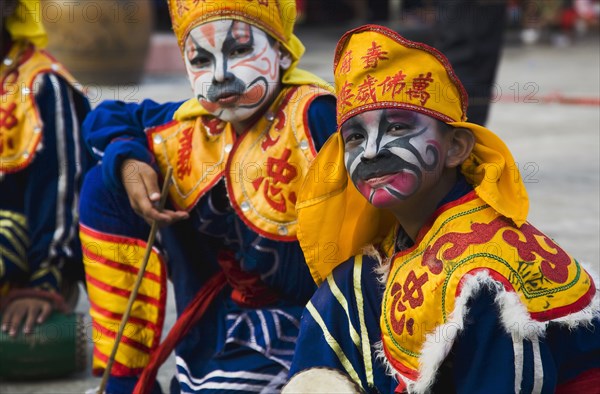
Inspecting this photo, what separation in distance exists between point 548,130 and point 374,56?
5.88 meters

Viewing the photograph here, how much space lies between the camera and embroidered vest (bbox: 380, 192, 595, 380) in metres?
2.47

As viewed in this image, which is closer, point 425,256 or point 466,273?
point 466,273

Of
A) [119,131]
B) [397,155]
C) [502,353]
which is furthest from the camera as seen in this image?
[119,131]

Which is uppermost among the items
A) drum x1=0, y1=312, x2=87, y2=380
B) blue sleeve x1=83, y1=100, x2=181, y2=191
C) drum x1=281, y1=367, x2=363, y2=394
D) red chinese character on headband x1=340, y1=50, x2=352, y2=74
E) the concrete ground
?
red chinese character on headband x1=340, y1=50, x2=352, y2=74

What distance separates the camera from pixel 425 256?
2.59 metres

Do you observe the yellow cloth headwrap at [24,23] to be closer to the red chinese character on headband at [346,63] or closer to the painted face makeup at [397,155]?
the red chinese character on headband at [346,63]

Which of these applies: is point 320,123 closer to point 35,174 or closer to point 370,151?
point 370,151

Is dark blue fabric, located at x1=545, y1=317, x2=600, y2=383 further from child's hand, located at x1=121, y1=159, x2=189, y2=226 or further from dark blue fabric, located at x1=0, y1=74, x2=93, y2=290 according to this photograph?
dark blue fabric, located at x1=0, y1=74, x2=93, y2=290

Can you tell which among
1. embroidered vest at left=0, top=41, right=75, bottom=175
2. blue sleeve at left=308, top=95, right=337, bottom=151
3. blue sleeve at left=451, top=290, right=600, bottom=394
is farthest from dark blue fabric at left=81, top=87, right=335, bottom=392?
blue sleeve at left=451, top=290, right=600, bottom=394

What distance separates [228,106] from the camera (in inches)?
123

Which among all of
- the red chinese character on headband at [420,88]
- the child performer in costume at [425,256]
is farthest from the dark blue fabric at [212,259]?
the red chinese character on headband at [420,88]

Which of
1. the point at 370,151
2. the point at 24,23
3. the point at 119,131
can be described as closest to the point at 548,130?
the point at 24,23

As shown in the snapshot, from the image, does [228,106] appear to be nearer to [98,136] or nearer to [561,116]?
[98,136]

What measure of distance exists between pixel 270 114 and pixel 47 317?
3.78 feet
